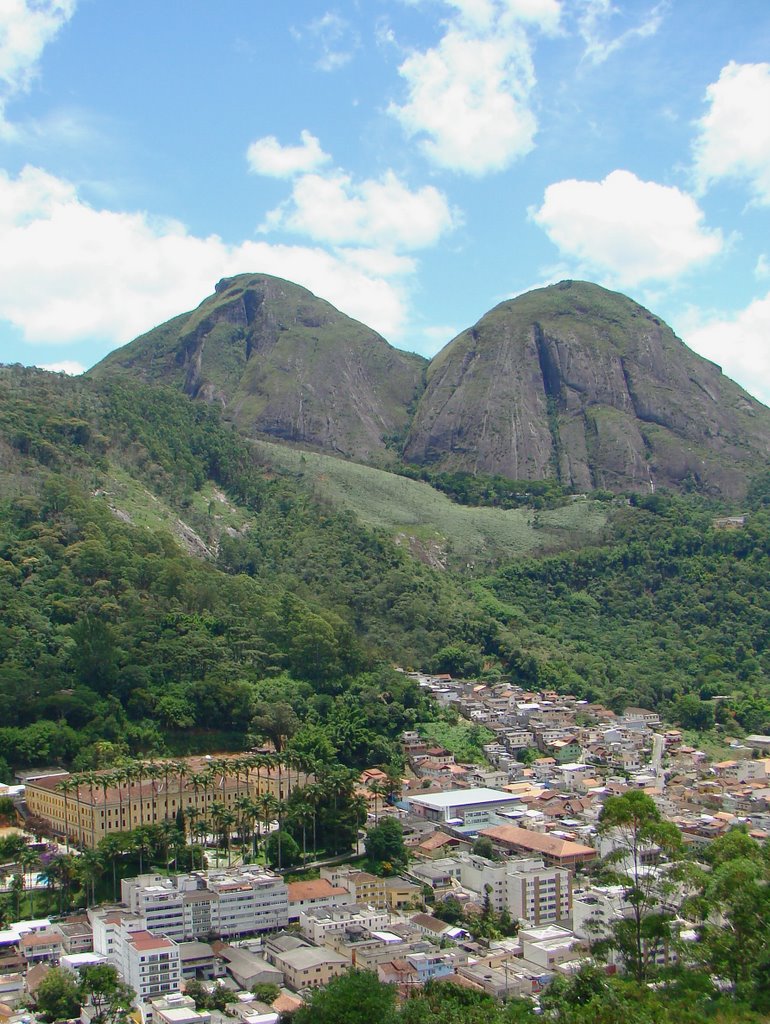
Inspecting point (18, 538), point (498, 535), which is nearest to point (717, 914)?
point (18, 538)

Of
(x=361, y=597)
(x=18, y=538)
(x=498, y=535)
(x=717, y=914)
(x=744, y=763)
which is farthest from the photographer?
(x=498, y=535)

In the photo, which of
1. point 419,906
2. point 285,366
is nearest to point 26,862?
point 419,906

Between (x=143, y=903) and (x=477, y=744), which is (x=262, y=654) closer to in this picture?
(x=477, y=744)

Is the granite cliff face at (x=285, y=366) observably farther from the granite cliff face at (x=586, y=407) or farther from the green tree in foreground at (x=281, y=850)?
the green tree in foreground at (x=281, y=850)

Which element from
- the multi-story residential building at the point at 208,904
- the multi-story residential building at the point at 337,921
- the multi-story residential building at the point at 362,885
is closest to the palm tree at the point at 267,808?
the multi-story residential building at the point at 362,885

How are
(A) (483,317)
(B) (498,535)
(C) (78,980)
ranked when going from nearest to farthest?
(C) (78,980)
(B) (498,535)
(A) (483,317)

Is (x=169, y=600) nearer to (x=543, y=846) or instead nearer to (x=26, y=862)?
(x=26, y=862)
